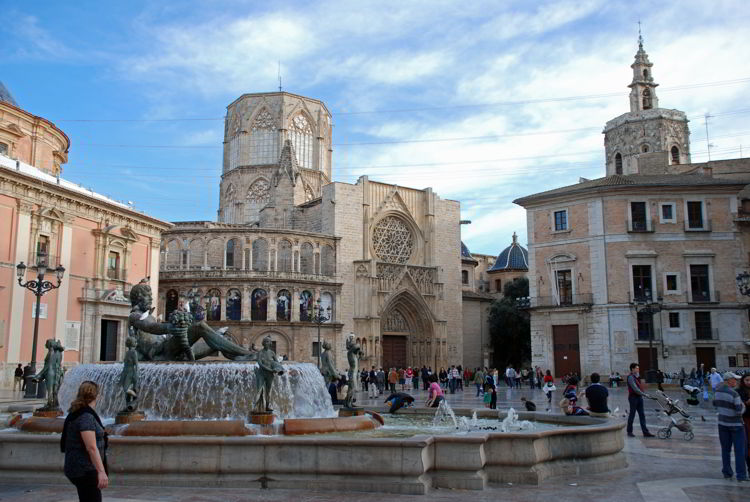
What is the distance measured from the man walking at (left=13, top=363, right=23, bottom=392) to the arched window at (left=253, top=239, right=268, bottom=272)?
18.0m

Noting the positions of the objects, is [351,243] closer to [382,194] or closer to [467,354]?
A: [382,194]

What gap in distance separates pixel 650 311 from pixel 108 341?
2482 cm

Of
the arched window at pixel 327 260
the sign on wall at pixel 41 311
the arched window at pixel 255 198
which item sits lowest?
the sign on wall at pixel 41 311

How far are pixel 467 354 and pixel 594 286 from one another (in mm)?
19378

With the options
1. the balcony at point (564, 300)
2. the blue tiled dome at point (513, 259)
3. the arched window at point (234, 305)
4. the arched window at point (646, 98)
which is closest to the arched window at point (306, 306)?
the arched window at point (234, 305)

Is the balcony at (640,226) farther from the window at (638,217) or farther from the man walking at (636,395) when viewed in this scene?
the man walking at (636,395)

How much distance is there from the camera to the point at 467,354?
5378 cm

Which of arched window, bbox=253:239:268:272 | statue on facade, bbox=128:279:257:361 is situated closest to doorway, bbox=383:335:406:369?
arched window, bbox=253:239:268:272

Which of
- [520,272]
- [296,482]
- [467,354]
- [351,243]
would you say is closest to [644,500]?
[296,482]

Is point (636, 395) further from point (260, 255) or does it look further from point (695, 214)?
point (260, 255)

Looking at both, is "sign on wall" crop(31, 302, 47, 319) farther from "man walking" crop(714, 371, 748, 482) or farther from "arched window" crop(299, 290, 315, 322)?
"man walking" crop(714, 371, 748, 482)

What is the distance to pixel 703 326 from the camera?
3509cm

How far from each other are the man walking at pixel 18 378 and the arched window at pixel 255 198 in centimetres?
3428

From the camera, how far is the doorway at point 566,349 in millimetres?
35906
